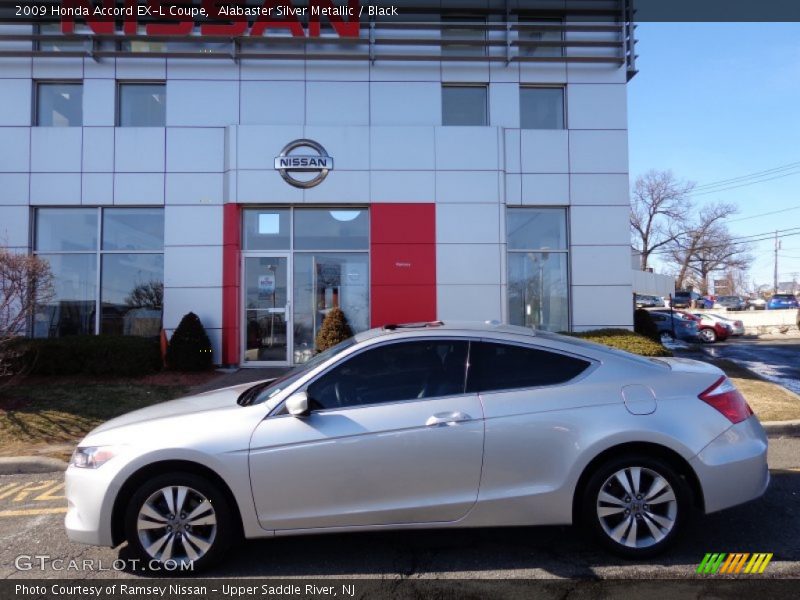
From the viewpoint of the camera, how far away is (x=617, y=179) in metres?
12.0

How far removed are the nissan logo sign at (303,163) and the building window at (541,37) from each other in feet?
16.7

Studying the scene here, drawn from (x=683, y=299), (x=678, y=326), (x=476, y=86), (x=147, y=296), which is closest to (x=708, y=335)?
(x=678, y=326)

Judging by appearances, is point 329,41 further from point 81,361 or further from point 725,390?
point 725,390

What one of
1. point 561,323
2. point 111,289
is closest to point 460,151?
point 561,323

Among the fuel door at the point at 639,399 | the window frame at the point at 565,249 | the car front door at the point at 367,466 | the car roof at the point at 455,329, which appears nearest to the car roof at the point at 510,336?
the car roof at the point at 455,329

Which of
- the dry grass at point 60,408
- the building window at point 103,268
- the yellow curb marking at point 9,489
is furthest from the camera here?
the building window at point 103,268

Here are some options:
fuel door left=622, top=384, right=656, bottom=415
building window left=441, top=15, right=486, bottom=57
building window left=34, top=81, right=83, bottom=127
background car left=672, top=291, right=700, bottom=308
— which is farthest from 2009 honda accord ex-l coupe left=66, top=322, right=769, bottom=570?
background car left=672, top=291, right=700, bottom=308

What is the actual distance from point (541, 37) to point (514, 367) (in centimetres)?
1115

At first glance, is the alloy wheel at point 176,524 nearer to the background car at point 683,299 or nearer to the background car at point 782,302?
the background car at point 683,299

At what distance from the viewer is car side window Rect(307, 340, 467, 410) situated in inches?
141

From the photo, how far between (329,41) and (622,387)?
10.6 metres

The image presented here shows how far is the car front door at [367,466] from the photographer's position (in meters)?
3.35

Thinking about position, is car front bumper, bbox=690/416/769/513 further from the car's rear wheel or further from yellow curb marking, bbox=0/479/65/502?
the car's rear wheel

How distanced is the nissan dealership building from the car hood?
24.5 feet
